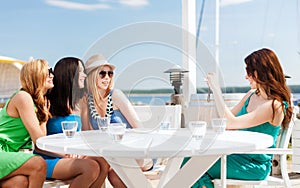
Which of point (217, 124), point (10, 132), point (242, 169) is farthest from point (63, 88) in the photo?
point (242, 169)

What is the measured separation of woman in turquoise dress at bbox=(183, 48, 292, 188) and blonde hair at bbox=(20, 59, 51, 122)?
93 cm

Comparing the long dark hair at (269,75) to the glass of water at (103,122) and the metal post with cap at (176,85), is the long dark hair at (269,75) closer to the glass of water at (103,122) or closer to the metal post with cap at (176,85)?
the metal post with cap at (176,85)

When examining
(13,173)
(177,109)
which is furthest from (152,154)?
(13,173)

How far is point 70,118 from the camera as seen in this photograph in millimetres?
2516

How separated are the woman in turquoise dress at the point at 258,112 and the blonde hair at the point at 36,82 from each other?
0.93 meters

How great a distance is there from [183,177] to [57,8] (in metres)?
7.62

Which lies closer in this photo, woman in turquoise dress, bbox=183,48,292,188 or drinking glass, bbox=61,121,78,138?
drinking glass, bbox=61,121,78,138

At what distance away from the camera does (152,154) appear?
1533 millimetres

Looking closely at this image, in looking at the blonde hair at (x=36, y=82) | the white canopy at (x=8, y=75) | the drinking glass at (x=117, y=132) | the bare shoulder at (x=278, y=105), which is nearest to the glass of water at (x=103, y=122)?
the drinking glass at (x=117, y=132)

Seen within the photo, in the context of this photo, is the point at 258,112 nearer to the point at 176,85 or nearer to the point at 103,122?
the point at 176,85

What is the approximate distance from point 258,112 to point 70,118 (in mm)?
1057

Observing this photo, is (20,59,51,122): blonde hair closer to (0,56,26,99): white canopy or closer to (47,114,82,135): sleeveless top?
(47,114,82,135): sleeveless top

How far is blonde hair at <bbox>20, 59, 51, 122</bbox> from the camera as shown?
2434 mm

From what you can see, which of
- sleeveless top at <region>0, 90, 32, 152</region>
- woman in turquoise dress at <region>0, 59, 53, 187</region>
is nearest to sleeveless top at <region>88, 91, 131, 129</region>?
woman in turquoise dress at <region>0, 59, 53, 187</region>
